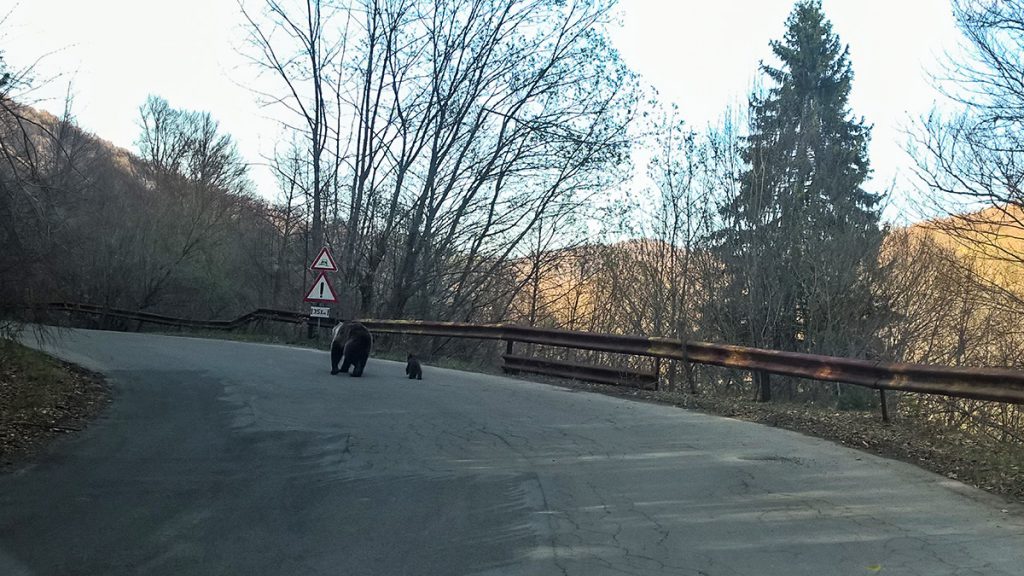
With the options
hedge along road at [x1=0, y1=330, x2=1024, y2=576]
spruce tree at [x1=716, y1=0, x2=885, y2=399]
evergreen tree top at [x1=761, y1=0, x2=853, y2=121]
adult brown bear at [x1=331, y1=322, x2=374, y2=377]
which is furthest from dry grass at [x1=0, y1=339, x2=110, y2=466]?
evergreen tree top at [x1=761, y1=0, x2=853, y2=121]

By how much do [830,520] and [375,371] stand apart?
10759mm

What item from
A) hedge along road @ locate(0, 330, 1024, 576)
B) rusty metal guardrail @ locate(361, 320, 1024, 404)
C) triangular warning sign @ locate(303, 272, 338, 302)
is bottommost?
hedge along road @ locate(0, 330, 1024, 576)

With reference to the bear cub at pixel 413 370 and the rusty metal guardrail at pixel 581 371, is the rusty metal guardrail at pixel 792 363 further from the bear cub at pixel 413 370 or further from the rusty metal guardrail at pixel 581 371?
the bear cub at pixel 413 370

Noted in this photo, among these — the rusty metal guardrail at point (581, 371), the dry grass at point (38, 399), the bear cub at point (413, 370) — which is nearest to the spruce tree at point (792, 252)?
the rusty metal guardrail at point (581, 371)

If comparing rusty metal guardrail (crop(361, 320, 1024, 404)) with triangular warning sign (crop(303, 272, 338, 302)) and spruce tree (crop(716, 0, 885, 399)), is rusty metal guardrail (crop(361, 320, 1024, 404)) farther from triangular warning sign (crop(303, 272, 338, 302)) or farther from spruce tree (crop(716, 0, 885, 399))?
spruce tree (crop(716, 0, 885, 399))

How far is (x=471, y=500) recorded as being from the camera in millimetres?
6121

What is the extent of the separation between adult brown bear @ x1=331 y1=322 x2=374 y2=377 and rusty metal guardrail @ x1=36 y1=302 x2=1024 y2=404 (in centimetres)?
358

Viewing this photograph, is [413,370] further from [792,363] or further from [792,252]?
[792,252]

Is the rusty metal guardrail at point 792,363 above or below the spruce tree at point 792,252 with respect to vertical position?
below

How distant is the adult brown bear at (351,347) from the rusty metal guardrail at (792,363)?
3577 mm

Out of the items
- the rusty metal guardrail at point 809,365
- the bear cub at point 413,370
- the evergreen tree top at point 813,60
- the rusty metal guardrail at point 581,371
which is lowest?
the bear cub at point 413,370

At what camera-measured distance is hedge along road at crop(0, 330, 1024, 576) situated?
487cm

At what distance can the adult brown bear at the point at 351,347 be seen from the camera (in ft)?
45.3

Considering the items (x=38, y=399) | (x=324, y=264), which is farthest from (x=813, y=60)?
(x=38, y=399)
